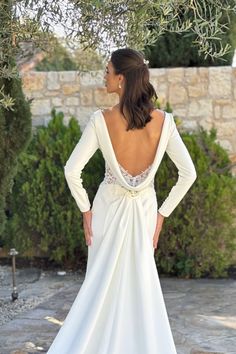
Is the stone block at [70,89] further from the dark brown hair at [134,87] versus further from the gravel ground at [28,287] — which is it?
the dark brown hair at [134,87]

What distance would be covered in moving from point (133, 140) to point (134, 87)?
11.3 inches

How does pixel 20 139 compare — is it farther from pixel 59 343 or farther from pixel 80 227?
pixel 59 343

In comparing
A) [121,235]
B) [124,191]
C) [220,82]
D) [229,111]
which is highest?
[220,82]

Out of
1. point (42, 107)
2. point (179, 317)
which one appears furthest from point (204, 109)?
point (179, 317)

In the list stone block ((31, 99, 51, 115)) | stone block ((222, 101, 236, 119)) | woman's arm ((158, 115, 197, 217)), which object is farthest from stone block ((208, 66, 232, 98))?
woman's arm ((158, 115, 197, 217))

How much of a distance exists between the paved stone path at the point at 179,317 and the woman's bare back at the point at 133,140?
1.47m

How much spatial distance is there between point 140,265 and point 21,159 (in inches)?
135

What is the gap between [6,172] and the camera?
5348 millimetres

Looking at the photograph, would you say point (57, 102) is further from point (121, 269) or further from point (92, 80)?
point (121, 269)

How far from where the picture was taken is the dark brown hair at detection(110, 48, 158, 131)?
3.46m

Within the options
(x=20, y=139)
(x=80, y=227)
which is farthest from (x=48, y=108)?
(x=20, y=139)

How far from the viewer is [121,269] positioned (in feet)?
12.0

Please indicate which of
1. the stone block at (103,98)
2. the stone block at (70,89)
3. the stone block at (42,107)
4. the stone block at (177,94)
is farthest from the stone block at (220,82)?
the stone block at (42,107)

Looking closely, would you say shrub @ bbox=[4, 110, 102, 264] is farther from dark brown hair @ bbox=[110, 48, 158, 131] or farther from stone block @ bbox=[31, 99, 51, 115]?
dark brown hair @ bbox=[110, 48, 158, 131]
